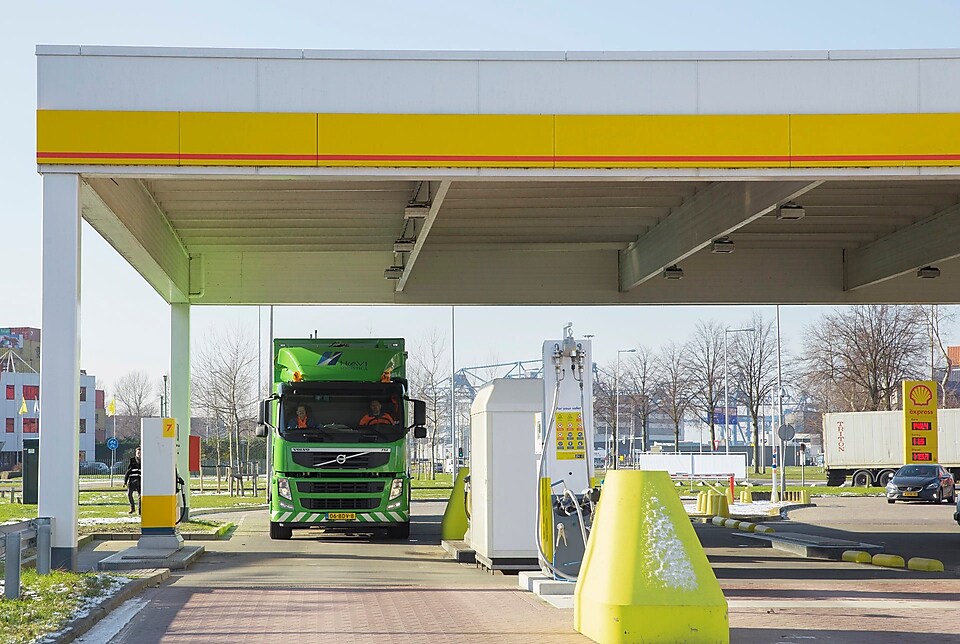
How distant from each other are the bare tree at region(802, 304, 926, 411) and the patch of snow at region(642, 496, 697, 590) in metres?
48.7

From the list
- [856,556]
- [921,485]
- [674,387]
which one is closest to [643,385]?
[674,387]

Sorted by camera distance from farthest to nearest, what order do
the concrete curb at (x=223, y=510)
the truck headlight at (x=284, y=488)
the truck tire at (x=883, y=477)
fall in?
the truck tire at (x=883, y=477), the concrete curb at (x=223, y=510), the truck headlight at (x=284, y=488)

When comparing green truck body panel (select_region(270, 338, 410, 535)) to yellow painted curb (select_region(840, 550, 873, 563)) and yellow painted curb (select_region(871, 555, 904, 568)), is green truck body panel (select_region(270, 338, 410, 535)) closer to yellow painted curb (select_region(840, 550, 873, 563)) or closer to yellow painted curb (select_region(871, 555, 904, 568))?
yellow painted curb (select_region(840, 550, 873, 563))

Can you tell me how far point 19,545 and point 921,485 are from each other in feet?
102

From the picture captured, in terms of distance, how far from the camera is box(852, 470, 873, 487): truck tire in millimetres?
46625

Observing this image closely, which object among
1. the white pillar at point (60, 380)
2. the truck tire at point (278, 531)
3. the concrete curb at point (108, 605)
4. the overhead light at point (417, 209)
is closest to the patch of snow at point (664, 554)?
the concrete curb at point (108, 605)

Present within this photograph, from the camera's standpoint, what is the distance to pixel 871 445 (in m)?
45.8

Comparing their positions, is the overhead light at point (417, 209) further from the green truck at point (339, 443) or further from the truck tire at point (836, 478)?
the truck tire at point (836, 478)

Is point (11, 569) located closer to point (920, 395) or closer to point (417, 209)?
point (417, 209)

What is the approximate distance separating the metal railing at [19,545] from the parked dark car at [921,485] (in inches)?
1142

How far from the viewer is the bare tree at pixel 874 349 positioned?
56500mm

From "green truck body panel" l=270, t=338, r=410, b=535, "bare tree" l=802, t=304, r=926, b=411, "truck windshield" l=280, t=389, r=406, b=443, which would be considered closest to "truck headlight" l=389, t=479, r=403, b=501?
"green truck body panel" l=270, t=338, r=410, b=535

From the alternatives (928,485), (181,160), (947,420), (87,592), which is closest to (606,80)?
(181,160)

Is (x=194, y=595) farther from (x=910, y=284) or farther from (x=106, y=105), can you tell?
(x=910, y=284)
